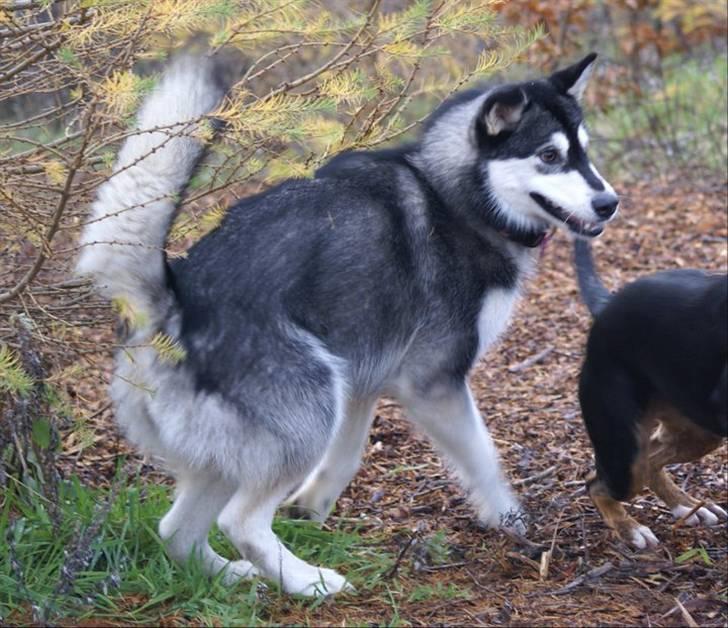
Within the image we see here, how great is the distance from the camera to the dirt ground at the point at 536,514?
343 cm

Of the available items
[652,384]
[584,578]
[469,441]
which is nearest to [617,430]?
[652,384]

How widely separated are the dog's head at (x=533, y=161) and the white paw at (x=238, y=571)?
64.0 inches

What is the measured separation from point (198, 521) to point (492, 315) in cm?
134

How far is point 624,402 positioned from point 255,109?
5.14 feet


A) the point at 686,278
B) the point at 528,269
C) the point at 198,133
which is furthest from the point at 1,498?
the point at 686,278

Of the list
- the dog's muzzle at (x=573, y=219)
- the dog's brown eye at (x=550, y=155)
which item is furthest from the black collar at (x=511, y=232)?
the dog's brown eye at (x=550, y=155)

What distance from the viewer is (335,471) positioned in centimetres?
434

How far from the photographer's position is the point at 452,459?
4.29 metres

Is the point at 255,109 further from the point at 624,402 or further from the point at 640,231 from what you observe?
the point at 640,231

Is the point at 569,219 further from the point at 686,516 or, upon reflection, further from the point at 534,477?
the point at 686,516

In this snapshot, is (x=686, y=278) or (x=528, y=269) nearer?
(x=686, y=278)

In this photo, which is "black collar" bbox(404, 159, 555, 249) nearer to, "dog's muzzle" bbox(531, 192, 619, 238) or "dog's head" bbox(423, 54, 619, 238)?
"dog's head" bbox(423, 54, 619, 238)

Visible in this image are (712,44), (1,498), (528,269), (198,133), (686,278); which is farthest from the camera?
(712,44)

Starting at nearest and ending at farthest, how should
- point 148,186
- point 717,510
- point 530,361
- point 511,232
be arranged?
1. point 148,186
2. point 717,510
3. point 511,232
4. point 530,361
